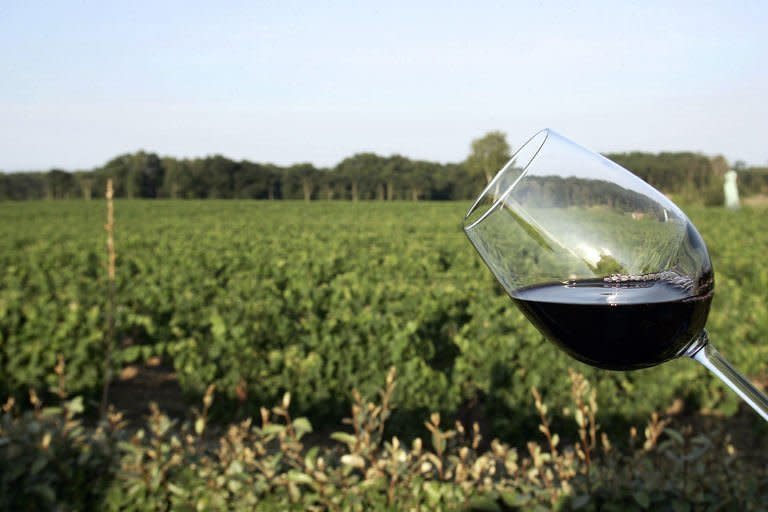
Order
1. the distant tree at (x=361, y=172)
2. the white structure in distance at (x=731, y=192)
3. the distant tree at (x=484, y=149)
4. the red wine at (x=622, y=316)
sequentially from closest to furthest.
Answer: the red wine at (x=622, y=316)
the white structure in distance at (x=731, y=192)
the distant tree at (x=484, y=149)
the distant tree at (x=361, y=172)

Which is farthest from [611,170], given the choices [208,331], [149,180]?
[149,180]

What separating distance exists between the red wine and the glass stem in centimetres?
2

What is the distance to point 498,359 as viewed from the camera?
5305mm

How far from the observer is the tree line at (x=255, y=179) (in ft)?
271

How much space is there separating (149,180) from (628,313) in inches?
3765

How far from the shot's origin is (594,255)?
1101 mm

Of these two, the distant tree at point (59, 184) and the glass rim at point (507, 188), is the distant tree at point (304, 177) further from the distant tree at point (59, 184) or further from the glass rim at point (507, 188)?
the glass rim at point (507, 188)

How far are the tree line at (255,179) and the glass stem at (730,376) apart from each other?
75.3 meters

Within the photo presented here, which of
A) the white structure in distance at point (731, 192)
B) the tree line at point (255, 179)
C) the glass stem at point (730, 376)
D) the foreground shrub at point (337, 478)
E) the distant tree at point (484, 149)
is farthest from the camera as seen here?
the tree line at point (255, 179)

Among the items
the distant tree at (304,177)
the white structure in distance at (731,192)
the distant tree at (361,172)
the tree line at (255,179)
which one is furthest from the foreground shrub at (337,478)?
the distant tree at (304,177)

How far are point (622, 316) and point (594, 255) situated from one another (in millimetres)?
99

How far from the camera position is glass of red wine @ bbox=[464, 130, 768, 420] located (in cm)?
106

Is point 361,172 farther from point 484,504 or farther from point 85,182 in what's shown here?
point 484,504

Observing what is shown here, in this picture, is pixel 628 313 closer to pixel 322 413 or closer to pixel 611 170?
pixel 611 170
